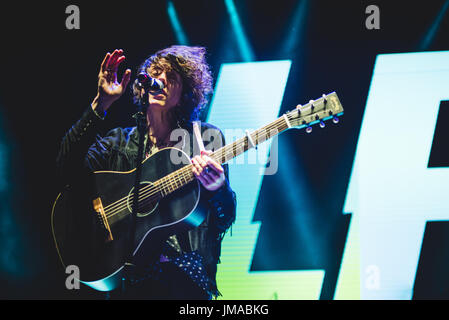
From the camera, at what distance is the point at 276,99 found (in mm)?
3506

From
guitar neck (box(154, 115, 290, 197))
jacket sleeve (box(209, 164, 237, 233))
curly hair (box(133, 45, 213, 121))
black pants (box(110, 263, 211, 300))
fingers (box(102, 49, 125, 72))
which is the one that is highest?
fingers (box(102, 49, 125, 72))

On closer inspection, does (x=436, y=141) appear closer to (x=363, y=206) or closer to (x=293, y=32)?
(x=363, y=206)

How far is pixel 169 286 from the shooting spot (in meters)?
2.16

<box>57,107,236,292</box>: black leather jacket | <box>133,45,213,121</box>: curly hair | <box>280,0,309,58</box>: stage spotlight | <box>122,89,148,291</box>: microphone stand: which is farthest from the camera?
<box>280,0,309,58</box>: stage spotlight

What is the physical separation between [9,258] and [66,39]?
6.40 feet

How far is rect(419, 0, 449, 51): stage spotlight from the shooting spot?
10.9 ft

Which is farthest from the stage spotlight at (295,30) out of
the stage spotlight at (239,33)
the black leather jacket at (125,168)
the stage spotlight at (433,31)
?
the black leather jacket at (125,168)

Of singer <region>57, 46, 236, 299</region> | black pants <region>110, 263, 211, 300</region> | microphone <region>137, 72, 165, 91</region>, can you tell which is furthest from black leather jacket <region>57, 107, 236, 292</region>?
microphone <region>137, 72, 165, 91</region>

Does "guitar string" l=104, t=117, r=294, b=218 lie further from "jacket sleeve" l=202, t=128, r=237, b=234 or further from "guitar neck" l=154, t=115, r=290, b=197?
"jacket sleeve" l=202, t=128, r=237, b=234

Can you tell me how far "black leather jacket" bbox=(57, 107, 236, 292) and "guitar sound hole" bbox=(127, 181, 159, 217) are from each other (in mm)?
216

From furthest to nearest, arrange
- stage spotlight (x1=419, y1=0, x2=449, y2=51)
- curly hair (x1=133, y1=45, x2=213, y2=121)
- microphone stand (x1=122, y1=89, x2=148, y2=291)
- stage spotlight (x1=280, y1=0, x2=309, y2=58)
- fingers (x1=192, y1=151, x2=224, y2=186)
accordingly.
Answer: stage spotlight (x1=280, y1=0, x2=309, y2=58) < stage spotlight (x1=419, y1=0, x2=449, y2=51) < curly hair (x1=133, y1=45, x2=213, y2=121) < fingers (x1=192, y1=151, x2=224, y2=186) < microphone stand (x1=122, y1=89, x2=148, y2=291)

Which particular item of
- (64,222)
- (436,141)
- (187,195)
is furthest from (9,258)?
(436,141)

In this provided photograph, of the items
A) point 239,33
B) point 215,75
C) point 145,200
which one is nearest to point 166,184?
point 145,200

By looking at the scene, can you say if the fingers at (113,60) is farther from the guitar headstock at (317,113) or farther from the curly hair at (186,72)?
the guitar headstock at (317,113)
